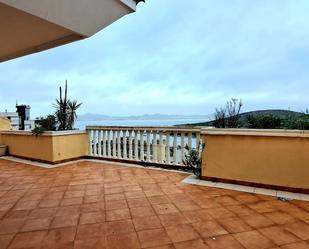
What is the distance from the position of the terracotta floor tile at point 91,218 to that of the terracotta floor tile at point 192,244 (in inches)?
35.9

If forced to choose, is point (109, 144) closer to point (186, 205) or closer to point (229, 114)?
point (229, 114)

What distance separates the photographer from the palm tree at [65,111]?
5762mm

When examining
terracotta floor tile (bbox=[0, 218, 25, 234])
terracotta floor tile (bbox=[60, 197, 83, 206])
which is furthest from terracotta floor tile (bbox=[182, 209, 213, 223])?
terracotta floor tile (bbox=[0, 218, 25, 234])

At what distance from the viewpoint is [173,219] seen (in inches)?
97.0

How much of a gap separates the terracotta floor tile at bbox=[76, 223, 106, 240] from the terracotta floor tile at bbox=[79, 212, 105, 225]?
0.09 meters

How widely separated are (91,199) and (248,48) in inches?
241

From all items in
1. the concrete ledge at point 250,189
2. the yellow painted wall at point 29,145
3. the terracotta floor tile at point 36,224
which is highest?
the yellow painted wall at point 29,145

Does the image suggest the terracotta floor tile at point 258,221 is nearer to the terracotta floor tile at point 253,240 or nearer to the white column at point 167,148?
the terracotta floor tile at point 253,240

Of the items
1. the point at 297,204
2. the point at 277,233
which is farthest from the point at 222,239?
the point at 297,204

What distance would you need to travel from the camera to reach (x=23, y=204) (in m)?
2.98

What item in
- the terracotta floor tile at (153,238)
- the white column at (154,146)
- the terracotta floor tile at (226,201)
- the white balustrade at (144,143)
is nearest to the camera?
the terracotta floor tile at (153,238)

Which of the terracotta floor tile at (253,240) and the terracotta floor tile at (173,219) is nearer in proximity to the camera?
the terracotta floor tile at (253,240)

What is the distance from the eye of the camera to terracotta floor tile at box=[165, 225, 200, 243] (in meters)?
2.08

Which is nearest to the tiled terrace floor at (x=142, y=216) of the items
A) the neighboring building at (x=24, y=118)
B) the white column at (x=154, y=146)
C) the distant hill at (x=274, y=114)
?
the white column at (x=154, y=146)
